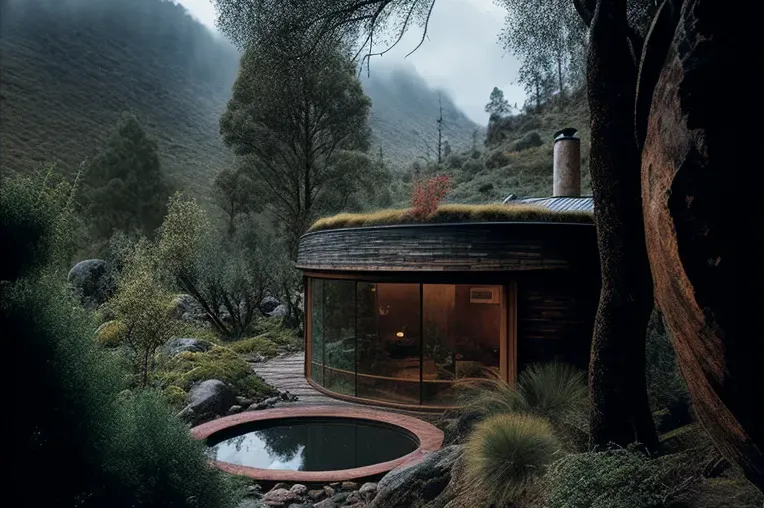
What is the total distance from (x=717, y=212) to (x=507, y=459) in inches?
115

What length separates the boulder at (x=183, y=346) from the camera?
34.4 ft

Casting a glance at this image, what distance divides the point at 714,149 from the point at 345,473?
493 centimetres

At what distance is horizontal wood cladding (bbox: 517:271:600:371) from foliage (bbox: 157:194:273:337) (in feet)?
30.5

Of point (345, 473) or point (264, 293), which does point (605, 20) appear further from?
point (264, 293)

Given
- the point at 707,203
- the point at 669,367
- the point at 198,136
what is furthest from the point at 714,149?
the point at 198,136

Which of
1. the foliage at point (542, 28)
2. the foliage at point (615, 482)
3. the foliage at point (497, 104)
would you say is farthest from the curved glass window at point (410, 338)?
the foliage at point (497, 104)

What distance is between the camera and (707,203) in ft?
6.41

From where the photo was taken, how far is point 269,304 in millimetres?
19359

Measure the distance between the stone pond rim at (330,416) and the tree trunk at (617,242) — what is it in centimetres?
206

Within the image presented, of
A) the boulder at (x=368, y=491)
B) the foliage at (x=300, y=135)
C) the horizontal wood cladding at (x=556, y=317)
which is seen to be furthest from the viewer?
the foliage at (x=300, y=135)

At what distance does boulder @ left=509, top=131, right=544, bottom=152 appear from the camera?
2714 centimetres

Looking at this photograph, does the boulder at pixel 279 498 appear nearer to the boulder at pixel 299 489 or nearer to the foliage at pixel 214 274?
the boulder at pixel 299 489

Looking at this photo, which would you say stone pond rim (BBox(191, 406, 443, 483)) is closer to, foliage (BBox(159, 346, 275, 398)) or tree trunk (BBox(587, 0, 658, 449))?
foliage (BBox(159, 346, 275, 398))

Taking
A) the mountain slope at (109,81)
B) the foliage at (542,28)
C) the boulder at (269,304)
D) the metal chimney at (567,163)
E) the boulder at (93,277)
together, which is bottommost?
the boulder at (269,304)
